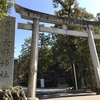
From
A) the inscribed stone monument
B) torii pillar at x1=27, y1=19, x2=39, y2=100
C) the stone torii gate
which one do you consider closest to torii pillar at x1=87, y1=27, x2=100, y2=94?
the stone torii gate

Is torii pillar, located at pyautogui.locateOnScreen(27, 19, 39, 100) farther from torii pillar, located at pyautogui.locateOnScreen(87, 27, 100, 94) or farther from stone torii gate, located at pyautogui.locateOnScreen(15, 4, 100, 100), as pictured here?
torii pillar, located at pyautogui.locateOnScreen(87, 27, 100, 94)

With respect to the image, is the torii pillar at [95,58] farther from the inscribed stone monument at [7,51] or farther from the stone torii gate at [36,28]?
the inscribed stone monument at [7,51]

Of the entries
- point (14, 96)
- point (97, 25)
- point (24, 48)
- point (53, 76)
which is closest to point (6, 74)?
point (14, 96)

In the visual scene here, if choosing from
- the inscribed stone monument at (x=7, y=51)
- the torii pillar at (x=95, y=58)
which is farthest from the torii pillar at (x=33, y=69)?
the torii pillar at (x=95, y=58)

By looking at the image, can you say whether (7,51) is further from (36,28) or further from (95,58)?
(95,58)

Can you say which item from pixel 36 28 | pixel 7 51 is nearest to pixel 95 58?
pixel 36 28

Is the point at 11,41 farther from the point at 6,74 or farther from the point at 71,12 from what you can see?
the point at 71,12

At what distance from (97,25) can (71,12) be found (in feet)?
12.7

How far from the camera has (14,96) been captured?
5.20 m

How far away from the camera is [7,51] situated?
5.98 meters

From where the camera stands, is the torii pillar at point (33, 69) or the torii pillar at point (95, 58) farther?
the torii pillar at point (95, 58)

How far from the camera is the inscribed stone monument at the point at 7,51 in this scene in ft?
18.6

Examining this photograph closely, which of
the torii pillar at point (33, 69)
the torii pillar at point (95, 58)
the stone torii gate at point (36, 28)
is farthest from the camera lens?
the torii pillar at point (95, 58)

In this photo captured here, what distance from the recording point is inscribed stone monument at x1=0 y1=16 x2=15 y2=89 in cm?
567
